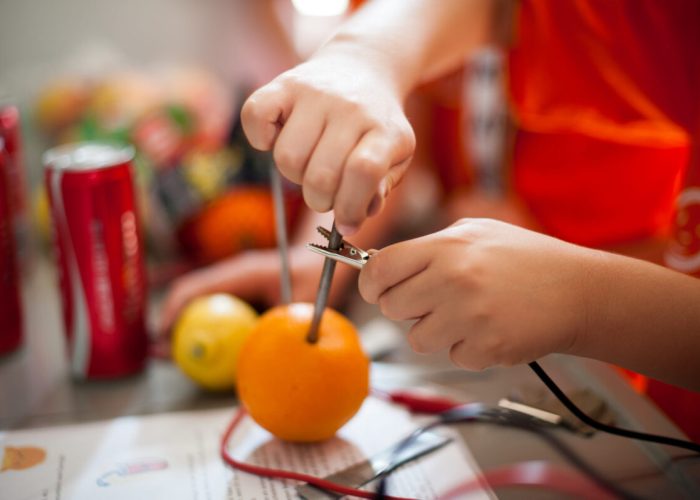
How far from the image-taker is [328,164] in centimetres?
43

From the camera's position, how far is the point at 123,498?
1.68 ft

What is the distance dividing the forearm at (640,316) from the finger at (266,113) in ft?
0.78

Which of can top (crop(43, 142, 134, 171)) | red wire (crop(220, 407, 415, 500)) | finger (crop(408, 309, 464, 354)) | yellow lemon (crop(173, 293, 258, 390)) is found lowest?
red wire (crop(220, 407, 415, 500))

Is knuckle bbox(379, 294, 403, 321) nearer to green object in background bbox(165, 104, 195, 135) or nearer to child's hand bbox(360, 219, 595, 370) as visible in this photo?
child's hand bbox(360, 219, 595, 370)

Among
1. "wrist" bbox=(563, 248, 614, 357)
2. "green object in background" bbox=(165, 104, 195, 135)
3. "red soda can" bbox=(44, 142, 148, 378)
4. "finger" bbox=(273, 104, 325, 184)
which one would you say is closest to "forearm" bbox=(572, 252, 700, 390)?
"wrist" bbox=(563, 248, 614, 357)

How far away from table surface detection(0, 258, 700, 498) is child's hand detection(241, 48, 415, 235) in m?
0.26

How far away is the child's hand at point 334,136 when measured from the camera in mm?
421

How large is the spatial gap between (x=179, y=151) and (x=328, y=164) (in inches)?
24.7

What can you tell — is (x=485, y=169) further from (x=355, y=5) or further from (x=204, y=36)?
(x=204, y=36)

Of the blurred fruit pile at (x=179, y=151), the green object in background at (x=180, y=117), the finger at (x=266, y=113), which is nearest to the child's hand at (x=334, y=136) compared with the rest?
the finger at (x=266, y=113)

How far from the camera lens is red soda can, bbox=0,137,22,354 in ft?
2.31

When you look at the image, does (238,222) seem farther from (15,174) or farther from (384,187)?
(384,187)

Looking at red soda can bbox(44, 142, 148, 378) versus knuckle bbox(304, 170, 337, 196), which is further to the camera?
red soda can bbox(44, 142, 148, 378)

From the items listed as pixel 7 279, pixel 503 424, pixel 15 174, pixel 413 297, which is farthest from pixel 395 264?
pixel 15 174
